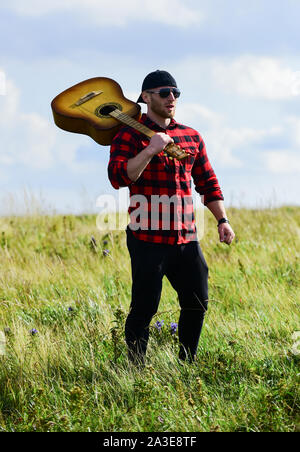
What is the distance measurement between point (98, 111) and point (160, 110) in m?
0.51

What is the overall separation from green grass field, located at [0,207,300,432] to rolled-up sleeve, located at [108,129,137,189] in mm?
1126

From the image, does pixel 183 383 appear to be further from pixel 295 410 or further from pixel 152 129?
pixel 152 129

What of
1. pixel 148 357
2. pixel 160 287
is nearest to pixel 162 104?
pixel 160 287

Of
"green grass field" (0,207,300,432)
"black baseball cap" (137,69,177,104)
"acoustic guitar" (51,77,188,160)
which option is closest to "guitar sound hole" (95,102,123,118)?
"acoustic guitar" (51,77,188,160)

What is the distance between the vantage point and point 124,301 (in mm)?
5359

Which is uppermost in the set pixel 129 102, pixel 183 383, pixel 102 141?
pixel 129 102

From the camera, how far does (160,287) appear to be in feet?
12.0

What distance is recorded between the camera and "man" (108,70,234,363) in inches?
139

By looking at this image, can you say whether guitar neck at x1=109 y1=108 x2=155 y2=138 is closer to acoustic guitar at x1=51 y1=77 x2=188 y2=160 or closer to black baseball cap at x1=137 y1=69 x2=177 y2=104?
acoustic guitar at x1=51 y1=77 x2=188 y2=160

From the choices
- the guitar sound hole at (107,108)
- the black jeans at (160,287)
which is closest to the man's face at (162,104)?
the guitar sound hole at (107,108)
